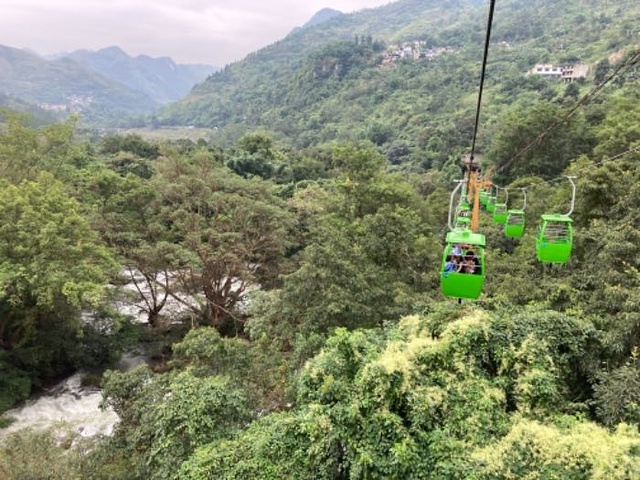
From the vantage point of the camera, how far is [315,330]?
9484mm

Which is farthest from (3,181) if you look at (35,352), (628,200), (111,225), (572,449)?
(628,200)

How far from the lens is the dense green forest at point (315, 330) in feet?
18.7

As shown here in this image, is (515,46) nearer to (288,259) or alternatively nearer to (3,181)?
(288,259)

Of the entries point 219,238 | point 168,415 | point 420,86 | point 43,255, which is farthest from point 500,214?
point 420,86

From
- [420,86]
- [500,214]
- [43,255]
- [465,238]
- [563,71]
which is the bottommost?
[43,255]

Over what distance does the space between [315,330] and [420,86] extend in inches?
3504

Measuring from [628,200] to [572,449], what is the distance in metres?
8.59

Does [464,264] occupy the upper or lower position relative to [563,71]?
lower

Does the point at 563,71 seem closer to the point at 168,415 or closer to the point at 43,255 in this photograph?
the point at 43,255

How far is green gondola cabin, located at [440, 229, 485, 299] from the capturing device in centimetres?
582

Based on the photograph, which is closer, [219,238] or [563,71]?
[219,238]

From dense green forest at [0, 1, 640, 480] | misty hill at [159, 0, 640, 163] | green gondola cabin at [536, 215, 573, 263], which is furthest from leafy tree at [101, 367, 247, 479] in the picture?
misty hill at [159, 0, 640, 163]

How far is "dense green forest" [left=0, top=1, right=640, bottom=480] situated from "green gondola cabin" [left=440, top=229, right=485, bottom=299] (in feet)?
3.44

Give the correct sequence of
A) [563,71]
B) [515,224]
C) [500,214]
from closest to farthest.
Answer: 1. [515,224]
2. [500,214]
3. [563,71]
